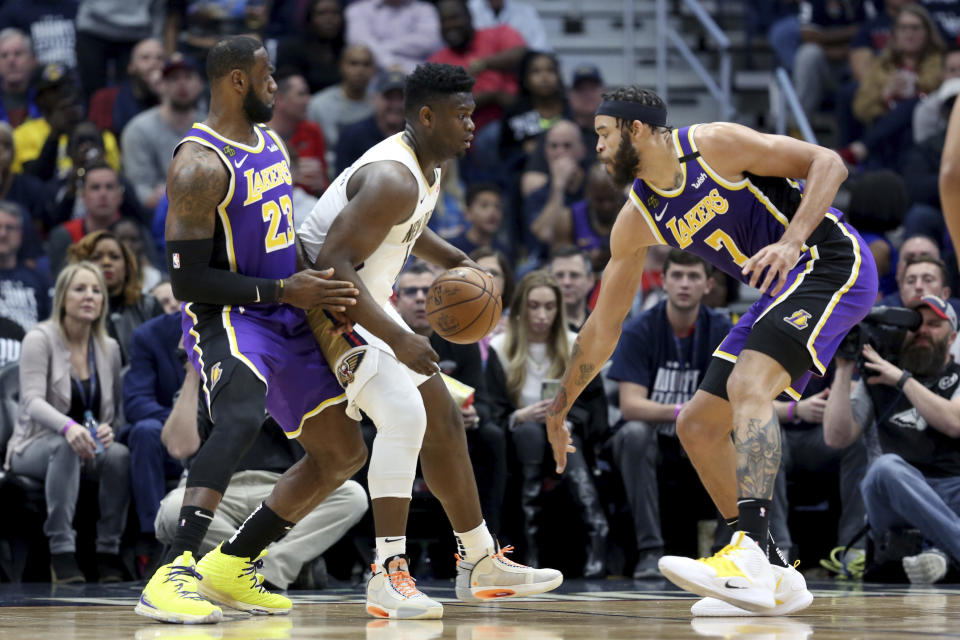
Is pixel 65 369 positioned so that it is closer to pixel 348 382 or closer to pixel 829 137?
pixel 348 382

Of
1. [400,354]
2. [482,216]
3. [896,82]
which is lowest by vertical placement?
[400,354]

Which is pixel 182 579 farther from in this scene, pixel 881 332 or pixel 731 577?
pixel 881 332

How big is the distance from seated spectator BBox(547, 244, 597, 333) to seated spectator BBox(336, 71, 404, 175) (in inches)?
96.1

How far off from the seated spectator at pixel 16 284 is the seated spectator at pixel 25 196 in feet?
1.23

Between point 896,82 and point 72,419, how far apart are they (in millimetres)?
7353

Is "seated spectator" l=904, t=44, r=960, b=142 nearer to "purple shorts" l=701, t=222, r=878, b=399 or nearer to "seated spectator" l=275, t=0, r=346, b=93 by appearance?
"seated spectator" l=275, t=0, r=346, b=93

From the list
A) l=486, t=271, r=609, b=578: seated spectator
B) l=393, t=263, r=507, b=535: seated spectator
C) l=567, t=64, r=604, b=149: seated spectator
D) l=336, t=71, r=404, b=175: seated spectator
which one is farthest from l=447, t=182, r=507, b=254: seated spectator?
l=393, t=263, r=507, b=535: seated spectator

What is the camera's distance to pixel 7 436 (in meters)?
7.41

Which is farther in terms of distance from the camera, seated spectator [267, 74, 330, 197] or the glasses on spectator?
seated spectator [267, 74, 330, 197]

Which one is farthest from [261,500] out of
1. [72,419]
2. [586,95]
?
[586,95]

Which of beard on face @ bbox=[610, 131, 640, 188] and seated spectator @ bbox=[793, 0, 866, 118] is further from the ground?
seated spectator @ bbox=[793, 0, 866, 118]

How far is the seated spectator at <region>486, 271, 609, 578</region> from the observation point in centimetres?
718

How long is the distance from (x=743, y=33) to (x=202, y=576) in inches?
395

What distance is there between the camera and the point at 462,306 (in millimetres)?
4742
